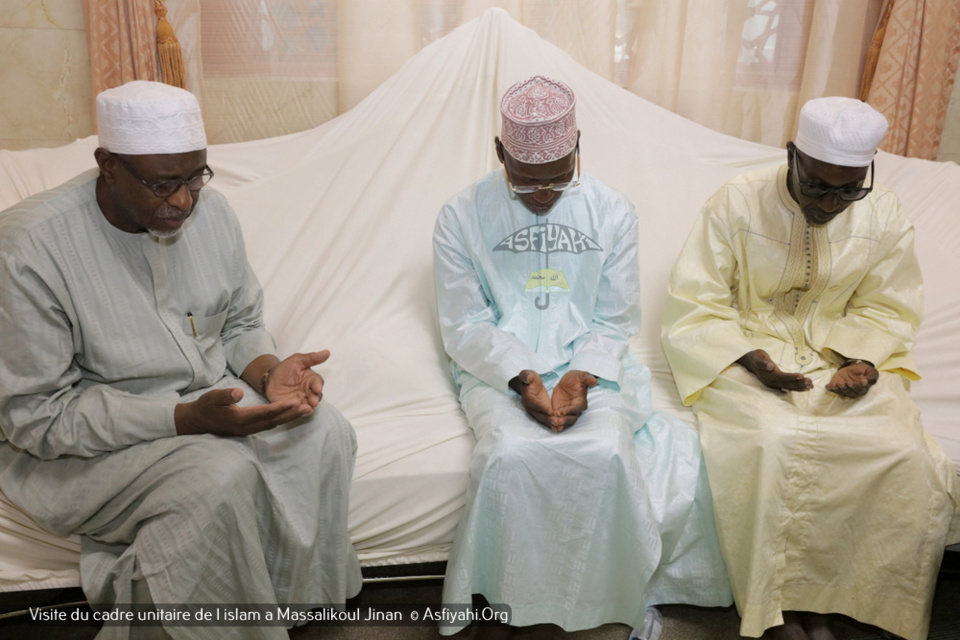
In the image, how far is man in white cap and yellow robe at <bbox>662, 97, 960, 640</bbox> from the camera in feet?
6.91

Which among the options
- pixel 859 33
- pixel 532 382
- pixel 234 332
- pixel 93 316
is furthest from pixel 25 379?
pixel 859 33

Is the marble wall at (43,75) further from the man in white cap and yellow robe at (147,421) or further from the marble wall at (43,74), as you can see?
the man in white cap and yellow robe at (147,421)

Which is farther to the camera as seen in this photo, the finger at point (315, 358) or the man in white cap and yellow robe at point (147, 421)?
the finger at point (315, 358)

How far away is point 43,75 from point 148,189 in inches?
104

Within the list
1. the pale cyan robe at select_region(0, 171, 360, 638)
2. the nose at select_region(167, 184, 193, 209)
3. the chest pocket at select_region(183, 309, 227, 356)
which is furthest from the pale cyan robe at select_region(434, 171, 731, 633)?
the nose at select_region(167, 184, 193, 209)

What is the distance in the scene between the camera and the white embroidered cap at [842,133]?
216cm

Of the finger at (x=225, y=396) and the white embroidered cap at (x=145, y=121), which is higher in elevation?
the white embroidered cap at (x=145, y=121)

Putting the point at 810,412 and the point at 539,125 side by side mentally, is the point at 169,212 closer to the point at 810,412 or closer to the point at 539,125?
the point at 539,125

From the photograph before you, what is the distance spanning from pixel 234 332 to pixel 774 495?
1.57m

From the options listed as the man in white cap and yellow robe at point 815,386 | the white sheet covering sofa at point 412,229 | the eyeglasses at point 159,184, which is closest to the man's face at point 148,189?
the eyeglasses at point 159,184

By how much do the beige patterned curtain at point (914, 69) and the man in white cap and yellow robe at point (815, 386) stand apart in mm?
1874

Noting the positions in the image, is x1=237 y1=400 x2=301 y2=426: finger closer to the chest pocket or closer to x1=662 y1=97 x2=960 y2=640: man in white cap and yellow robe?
the chest pocket

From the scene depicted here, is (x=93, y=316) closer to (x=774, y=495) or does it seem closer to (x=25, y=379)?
(x=25, y=379)

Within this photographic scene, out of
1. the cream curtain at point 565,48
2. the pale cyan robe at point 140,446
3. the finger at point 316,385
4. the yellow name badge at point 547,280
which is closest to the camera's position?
the pale cyan robe at point 140,446
